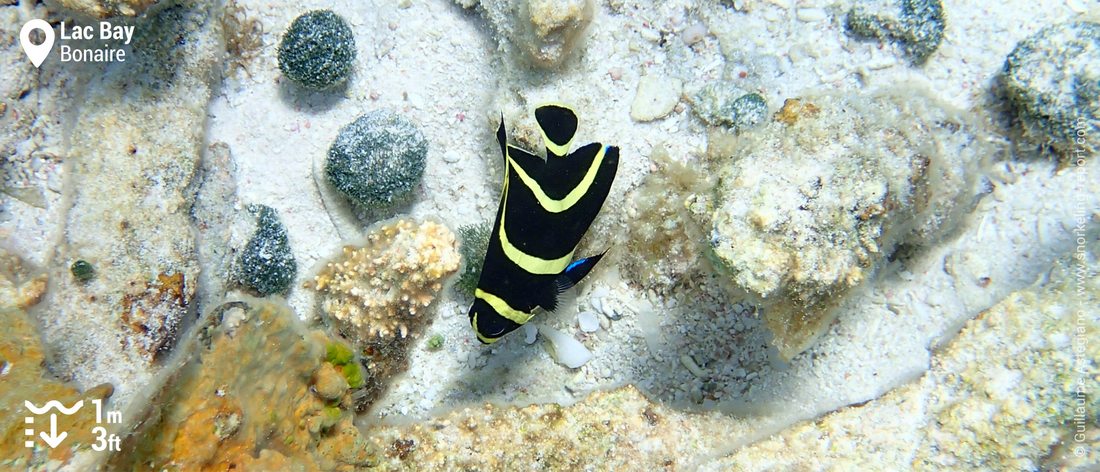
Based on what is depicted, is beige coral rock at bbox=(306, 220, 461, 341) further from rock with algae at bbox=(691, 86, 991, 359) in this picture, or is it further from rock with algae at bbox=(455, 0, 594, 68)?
rock with algae at bbox=(691, 86, 991, 359)

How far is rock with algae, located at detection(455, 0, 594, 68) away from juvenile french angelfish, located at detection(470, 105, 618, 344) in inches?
37.0

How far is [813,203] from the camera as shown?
3092mm

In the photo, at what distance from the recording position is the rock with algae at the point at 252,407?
300 centimetres

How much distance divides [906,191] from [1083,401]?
1617 mm

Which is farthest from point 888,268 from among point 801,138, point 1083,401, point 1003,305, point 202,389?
point 202,389

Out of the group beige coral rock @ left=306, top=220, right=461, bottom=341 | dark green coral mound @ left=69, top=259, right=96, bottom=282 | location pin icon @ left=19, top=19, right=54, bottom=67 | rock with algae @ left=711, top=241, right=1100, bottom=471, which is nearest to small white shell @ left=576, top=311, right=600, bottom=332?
beige coral rock @ left=306, top=220, right=461, bottom=341

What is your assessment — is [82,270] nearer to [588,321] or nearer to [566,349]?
[566,349]

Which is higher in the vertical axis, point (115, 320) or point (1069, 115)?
point (1069, 115)

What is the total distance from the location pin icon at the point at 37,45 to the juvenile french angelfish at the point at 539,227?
10.7 feet

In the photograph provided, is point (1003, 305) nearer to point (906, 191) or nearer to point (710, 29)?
point (906, 191)

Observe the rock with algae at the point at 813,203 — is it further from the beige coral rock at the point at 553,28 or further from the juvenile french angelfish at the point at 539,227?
the beige coral rock at the point at 553,28

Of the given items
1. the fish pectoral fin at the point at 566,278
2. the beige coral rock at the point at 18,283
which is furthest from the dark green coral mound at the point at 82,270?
the fish pectoral fin at the point at 566,278

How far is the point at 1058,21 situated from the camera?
5070mm

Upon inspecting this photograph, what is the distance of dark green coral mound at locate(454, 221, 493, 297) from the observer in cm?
523
